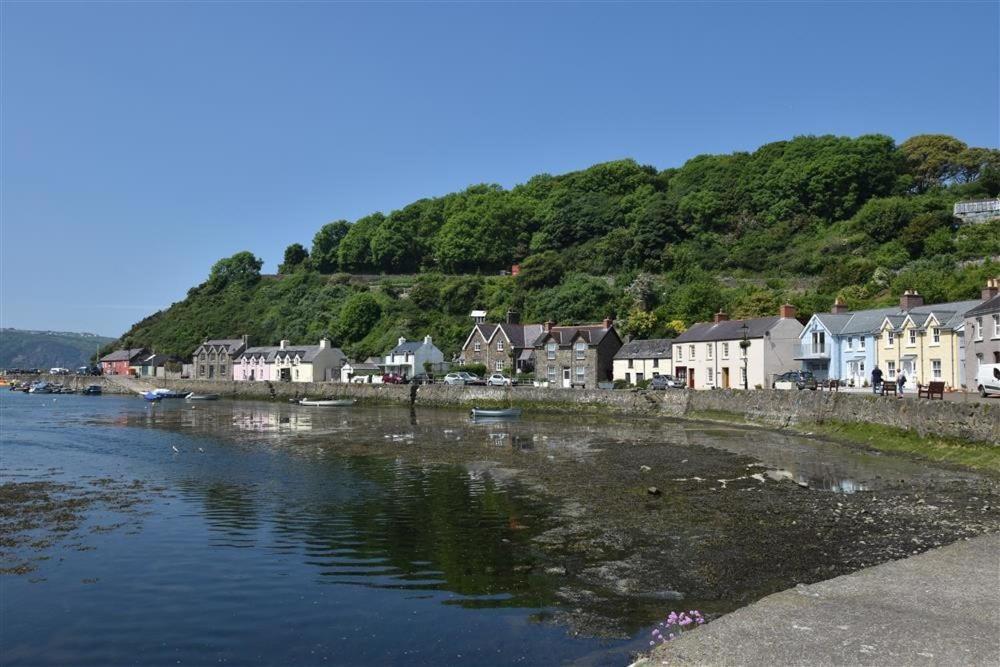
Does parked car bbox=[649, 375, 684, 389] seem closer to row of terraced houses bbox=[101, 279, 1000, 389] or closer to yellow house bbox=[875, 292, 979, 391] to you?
row of terraced houses bbox=[101, 279, 1000, 389]

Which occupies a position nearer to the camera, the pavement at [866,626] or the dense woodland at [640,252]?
the pavement at [866,626]

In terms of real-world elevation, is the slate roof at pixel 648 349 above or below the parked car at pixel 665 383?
above

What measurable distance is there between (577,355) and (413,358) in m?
23.8

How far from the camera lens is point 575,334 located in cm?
6988

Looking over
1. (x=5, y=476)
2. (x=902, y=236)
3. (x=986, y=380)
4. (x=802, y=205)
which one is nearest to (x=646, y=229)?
(x=802, y=205)

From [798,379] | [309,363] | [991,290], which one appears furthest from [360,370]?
[991,290]

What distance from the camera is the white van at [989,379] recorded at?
32.4 meters

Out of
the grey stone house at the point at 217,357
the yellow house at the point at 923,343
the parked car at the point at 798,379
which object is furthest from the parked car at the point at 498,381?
the grey stone house at the point at 217,357

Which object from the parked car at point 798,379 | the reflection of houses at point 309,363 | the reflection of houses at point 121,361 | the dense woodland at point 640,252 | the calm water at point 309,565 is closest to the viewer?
the calm water at point 309,565

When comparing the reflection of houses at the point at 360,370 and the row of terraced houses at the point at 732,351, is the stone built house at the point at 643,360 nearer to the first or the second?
the row of terraced houses at the point at 732,351

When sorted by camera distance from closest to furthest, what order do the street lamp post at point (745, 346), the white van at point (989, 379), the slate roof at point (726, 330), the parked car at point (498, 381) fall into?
the white van at point (989, 379) < the street lamp post at point (745, 346) < the slate roof at point (726, 330) < the parked car at point (498, 381)

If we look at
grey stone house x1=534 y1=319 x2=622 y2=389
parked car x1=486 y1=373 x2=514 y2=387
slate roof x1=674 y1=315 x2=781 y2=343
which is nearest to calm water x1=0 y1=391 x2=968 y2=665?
slate roof x1=674 y1=315 x2=781 y2=343

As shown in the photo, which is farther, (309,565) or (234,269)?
(234,269)

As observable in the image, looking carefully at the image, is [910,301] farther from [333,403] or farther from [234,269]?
[234,269]
